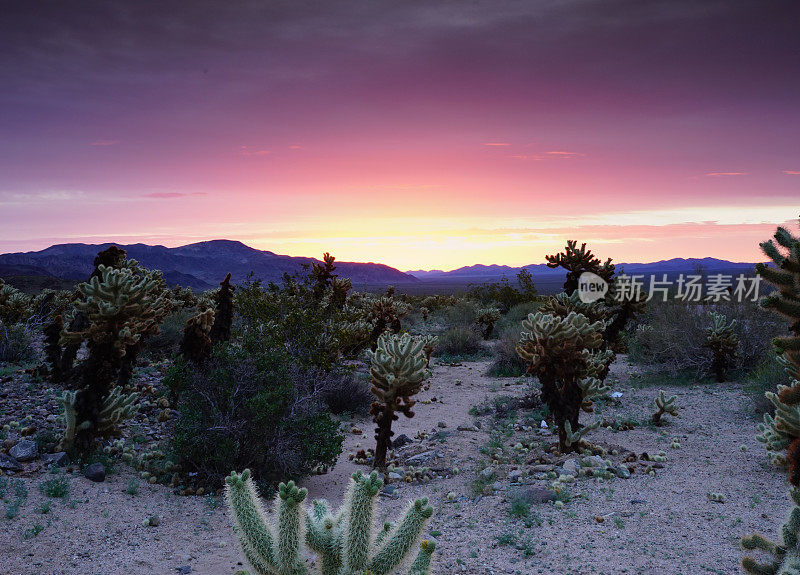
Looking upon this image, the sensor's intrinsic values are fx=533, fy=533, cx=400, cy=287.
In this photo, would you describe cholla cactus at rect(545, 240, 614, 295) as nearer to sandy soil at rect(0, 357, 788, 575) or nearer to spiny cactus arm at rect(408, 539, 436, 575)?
sandy soil at rect(0, 357, 788, 575)

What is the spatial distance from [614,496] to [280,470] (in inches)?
163

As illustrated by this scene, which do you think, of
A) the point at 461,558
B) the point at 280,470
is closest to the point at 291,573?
the point at 461,558

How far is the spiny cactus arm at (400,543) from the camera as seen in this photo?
3.08 m

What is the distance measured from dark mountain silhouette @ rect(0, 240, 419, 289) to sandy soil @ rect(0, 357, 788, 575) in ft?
326

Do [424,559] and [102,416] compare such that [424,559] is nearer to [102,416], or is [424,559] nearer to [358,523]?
[358,523]

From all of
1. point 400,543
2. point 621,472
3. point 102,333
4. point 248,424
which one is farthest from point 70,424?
point 621,472

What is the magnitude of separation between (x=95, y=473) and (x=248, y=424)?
1836 mm

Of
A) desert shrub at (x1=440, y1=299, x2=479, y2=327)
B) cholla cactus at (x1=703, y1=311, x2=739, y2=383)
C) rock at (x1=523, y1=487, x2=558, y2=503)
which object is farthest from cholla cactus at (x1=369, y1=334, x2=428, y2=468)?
desert shrub at (x1=440, y1=299, x2=479, y2=327)

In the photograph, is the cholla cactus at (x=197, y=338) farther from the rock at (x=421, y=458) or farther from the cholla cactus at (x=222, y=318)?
the rock at (x=421, y=458)

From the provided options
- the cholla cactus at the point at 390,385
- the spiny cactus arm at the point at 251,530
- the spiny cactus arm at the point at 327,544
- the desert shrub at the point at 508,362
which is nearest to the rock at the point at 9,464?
the cholla cactus at the point at 390,385

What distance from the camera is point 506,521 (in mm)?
5738

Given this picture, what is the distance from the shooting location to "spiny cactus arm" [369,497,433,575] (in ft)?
10.1

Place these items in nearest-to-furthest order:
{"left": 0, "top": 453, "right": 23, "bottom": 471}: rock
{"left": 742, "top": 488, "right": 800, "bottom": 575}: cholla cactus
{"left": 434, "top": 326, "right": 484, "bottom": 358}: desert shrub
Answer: {"left": 742, "top": 488, "right": 800, "bottom": 575}: cholla cactus → {"left": 0, "top": 453, "right": 23, "bottom": 471}: rock → {"left": 434, "top": 326, "right": 484, "bottom": 358}: desert shrub

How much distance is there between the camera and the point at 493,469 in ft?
24.2
